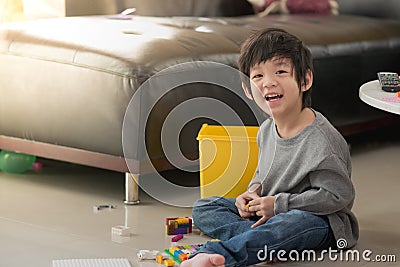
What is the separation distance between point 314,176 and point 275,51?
314mm

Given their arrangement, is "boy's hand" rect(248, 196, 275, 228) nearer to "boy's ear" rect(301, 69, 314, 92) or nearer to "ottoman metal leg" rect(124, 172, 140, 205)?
"boy's ear" rect(301, 69, 314, 92)

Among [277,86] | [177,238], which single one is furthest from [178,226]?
[277,86]

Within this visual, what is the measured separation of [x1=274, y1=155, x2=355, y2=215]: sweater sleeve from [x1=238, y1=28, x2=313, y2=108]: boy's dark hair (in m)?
0.19

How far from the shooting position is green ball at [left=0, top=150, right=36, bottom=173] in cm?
289

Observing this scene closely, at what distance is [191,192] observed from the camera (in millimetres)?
2656

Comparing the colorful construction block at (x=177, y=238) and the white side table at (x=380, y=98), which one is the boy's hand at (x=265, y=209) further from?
the white side table at (x=380, y=98)

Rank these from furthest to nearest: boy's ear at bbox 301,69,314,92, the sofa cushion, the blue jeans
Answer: the sofa cushion, boy's ear at bbox 301,69,314,92, the blue jeans

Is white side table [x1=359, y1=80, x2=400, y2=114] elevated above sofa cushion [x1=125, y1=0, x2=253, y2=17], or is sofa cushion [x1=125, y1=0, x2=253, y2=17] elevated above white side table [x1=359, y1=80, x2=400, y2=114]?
white side table [x1=359, y1=80, x2=400, y2=114]

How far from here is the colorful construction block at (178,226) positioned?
2256 mm

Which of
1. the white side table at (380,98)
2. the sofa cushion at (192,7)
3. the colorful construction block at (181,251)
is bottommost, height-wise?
the colorful construction block at (181,251)

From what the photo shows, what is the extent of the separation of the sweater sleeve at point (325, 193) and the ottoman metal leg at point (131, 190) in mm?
568

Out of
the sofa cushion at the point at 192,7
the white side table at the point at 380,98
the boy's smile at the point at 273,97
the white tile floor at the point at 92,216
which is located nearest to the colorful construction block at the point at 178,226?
the white tile floor at the point at 92,216

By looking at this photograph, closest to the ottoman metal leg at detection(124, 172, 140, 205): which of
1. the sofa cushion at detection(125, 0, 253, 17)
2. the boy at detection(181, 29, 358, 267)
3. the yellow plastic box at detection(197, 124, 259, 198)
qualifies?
the yellow plastic box at detection(197, 124, 259, 198)

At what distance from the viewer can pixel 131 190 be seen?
2547 mm
